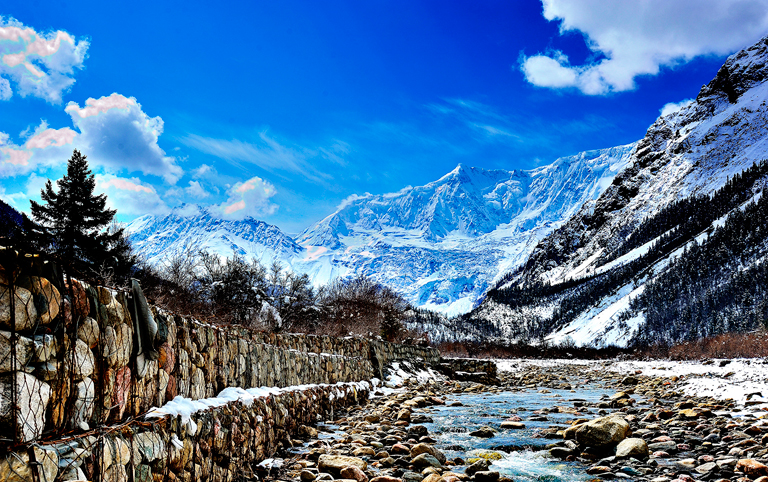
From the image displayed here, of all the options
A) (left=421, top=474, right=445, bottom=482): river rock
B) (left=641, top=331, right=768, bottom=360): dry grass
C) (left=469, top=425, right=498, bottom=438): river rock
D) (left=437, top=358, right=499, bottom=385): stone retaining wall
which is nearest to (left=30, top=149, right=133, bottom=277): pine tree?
(left=469, top=425, right=498, bottom=438): river rock

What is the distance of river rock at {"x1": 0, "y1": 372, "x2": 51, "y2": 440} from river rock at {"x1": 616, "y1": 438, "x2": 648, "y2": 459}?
898cm

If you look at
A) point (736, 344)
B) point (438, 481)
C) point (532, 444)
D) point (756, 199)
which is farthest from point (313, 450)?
point (756, 199)

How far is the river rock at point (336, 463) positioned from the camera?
7707 mm

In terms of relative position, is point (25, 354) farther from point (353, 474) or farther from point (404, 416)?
point (404, 416)

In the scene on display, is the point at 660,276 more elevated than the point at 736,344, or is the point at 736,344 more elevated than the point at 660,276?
the point at 660,276

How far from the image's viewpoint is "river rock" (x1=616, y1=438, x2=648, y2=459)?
8.62 meters

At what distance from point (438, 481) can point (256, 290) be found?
2014 centimetres

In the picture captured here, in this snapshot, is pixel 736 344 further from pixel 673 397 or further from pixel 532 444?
pixel 532 444

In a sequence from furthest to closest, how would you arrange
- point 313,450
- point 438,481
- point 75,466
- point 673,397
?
point 673,397, point 313,450, point 438,481, point 75,466

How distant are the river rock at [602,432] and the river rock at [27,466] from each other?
30.5ft

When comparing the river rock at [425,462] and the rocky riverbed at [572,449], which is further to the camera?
the river rock at [425,462]

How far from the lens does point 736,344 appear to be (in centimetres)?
4759

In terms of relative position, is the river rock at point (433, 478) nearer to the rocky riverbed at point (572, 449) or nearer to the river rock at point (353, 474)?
the rocky riverbed at point (572, 449)

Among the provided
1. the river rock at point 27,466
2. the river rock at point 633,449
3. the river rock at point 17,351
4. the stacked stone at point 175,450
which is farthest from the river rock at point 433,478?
the river rock at point 17,351
